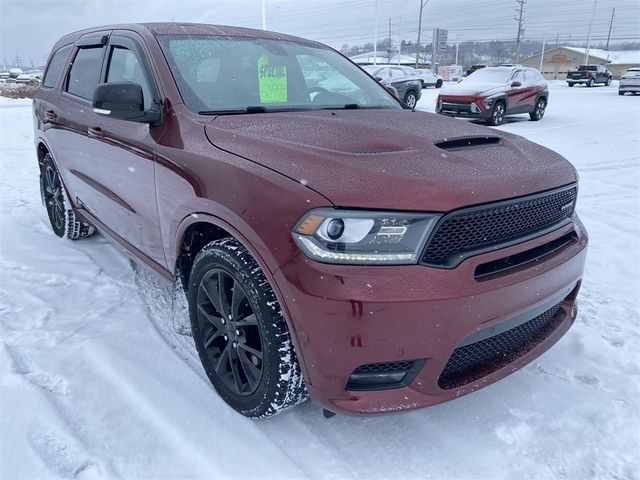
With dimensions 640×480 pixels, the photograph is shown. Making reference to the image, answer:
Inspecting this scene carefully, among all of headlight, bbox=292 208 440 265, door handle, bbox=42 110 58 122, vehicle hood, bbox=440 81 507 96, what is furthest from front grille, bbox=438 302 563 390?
vehicle hood, bbox=440 81 507 96

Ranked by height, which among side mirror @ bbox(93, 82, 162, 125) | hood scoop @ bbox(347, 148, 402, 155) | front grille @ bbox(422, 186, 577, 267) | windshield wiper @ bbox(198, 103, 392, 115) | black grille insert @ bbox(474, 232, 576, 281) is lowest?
black grille insert @ bbox(474, 232, 576, 281)

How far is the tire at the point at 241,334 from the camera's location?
190cm

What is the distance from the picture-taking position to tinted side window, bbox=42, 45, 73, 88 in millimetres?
4238

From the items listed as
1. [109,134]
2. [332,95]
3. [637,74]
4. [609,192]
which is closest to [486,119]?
[609,192]

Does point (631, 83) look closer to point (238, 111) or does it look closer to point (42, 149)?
point (42, 149)

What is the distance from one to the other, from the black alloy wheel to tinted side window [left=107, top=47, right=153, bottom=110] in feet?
3.63

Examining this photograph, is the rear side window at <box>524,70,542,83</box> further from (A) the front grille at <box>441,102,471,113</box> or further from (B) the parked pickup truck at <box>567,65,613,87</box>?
(B) the parked pickup truck at <box>567,65,613,87</box>

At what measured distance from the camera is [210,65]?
9.16ft

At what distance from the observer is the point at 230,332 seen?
221cm

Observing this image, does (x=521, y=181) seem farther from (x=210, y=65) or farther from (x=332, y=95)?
(x=210, y=65)

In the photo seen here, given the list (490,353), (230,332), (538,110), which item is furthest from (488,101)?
(230,332)

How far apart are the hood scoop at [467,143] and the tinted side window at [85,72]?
2.52 m

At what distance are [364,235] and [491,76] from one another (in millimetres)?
13895

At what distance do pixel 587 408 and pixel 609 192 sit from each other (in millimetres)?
4591
